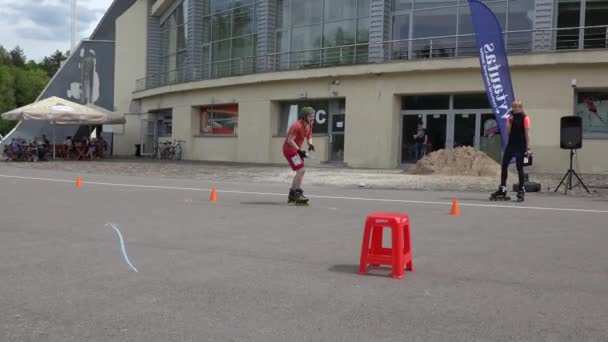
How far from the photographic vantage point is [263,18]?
29.6 meters

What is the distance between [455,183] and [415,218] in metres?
6.97

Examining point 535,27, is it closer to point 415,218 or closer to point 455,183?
point 455,183

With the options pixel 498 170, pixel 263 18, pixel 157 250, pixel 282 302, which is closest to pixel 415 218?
pixel 157 250

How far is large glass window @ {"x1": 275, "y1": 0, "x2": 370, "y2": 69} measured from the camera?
85.5 feet

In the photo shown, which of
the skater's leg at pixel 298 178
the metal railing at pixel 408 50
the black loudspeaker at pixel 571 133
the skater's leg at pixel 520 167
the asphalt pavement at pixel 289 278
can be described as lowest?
the asphalt pavement at pixel 289 278

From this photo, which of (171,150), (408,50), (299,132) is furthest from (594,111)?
(171,150)

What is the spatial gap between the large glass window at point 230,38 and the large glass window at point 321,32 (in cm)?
188

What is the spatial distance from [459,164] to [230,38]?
17.7 metres

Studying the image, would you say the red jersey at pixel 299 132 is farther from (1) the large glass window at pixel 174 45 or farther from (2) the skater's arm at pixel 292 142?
(1) the large glass window at pixel 174 45

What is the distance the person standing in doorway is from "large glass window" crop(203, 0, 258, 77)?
9716 mm

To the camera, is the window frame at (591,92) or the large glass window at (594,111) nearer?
the window frame at (591,92)

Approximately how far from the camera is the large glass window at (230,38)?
3083 centimetres

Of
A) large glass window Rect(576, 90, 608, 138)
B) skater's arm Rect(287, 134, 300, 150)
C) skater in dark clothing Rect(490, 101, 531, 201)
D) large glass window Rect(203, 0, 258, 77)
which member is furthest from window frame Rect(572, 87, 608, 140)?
large glass window Rect(203, 0, 258, 77)

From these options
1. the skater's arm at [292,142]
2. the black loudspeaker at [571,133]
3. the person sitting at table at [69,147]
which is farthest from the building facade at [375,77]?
the skater's arm at [292,142]
